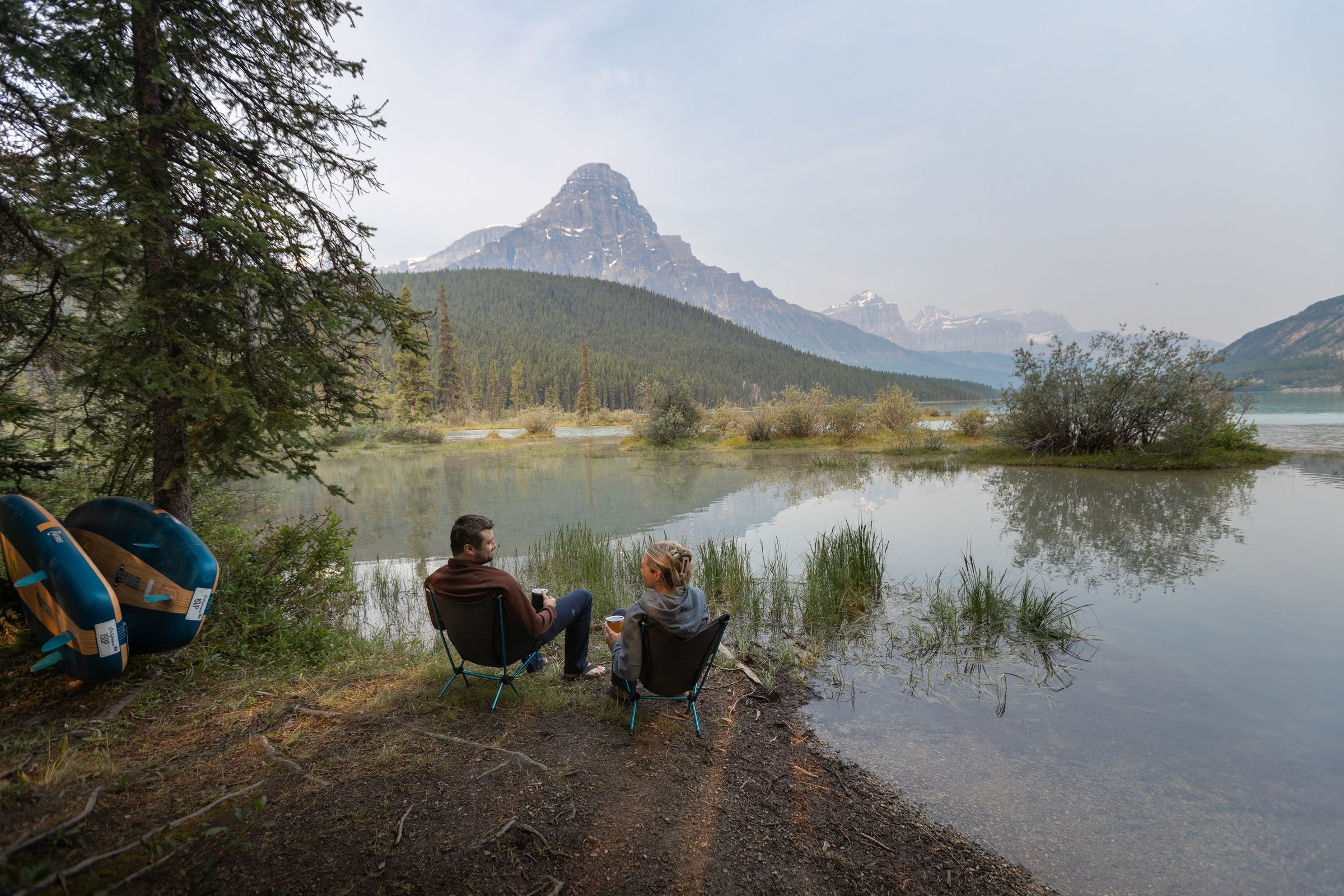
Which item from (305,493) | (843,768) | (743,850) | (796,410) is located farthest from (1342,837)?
(796,410)

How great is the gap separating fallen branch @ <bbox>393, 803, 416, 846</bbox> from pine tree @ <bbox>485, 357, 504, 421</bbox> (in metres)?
62.9

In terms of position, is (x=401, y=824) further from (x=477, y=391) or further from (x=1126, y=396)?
(x=477, y=391)

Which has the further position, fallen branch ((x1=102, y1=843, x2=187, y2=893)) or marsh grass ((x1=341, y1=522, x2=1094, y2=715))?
marsh grass ((x1=341, y1=522, x2=1094, y2=715))

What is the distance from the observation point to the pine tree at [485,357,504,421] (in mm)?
63906

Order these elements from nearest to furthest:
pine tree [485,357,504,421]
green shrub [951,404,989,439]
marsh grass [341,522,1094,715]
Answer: marsh grass [341,522,1094,715] < green shrub [951,404,989,439] < pine tree [485,357,504,421]

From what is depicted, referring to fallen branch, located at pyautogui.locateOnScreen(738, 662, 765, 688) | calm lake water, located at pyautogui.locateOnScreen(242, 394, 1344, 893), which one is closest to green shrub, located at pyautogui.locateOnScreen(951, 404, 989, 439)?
calm lake water, located at pyautogui.locateOnScreen(242, 394, 1344, 893)

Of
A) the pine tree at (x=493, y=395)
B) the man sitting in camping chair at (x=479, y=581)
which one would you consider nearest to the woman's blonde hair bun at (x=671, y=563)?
the man sitting in camping chair at (x=479, y=581)

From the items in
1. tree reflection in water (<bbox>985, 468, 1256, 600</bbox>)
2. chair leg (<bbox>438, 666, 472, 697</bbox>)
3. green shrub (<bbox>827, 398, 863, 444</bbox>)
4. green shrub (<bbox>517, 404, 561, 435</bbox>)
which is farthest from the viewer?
green shrub (<bbox>517, 404, 561, 435</bbox>)

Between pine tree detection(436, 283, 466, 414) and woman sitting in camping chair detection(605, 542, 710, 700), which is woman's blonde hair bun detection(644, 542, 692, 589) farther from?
pine tree detection(436, 283, 466, 414)

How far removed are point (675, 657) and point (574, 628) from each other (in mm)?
1091

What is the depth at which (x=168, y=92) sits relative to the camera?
374 centimetres

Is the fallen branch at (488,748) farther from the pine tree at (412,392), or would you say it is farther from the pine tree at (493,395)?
the pine tree at (493,395)

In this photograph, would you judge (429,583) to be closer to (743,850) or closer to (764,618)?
(743,850)

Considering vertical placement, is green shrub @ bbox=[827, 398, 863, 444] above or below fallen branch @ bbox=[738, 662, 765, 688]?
above
